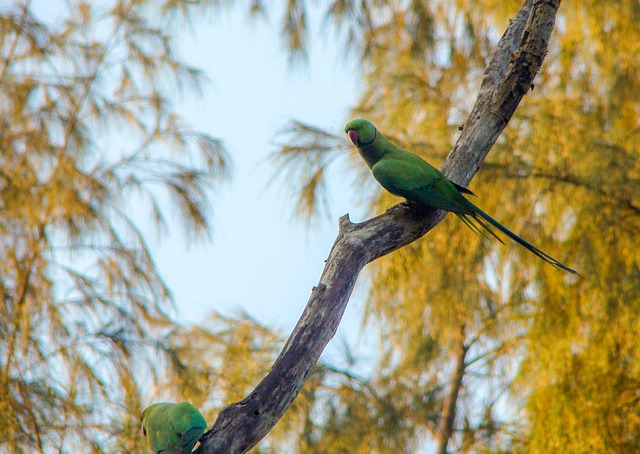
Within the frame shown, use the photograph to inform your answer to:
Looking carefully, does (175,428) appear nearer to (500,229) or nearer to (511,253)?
(500,229)

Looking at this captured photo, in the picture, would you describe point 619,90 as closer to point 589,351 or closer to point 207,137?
point 589,351

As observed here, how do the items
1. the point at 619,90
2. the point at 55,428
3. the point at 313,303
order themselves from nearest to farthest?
1. the point at 313,303
2. the point at 55,428
3. the point at 619,90

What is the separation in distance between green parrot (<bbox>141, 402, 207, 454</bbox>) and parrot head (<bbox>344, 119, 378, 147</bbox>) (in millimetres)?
1046

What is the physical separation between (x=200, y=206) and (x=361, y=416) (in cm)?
163

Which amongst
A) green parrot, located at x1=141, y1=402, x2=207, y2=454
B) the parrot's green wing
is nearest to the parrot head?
the parrot's green wing

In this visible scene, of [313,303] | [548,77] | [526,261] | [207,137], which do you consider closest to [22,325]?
[207,137]

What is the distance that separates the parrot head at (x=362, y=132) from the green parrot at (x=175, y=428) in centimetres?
105

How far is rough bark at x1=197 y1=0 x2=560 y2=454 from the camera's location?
1923 millimetres

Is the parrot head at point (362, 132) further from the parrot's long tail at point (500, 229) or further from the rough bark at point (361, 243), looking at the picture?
the parrot's long tail at point (500, 229)

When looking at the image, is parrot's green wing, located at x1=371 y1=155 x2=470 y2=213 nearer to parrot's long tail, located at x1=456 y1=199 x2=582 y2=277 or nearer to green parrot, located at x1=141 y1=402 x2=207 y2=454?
parrot's long tail, located at x1=456 y1=199 x2=582 y2=277

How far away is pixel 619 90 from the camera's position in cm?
402

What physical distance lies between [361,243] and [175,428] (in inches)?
28.9

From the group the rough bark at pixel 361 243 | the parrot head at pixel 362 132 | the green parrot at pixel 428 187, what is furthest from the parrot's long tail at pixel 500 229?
the parrot head at pixel 362 132

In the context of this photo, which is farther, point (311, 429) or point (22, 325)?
point (311, 429)
